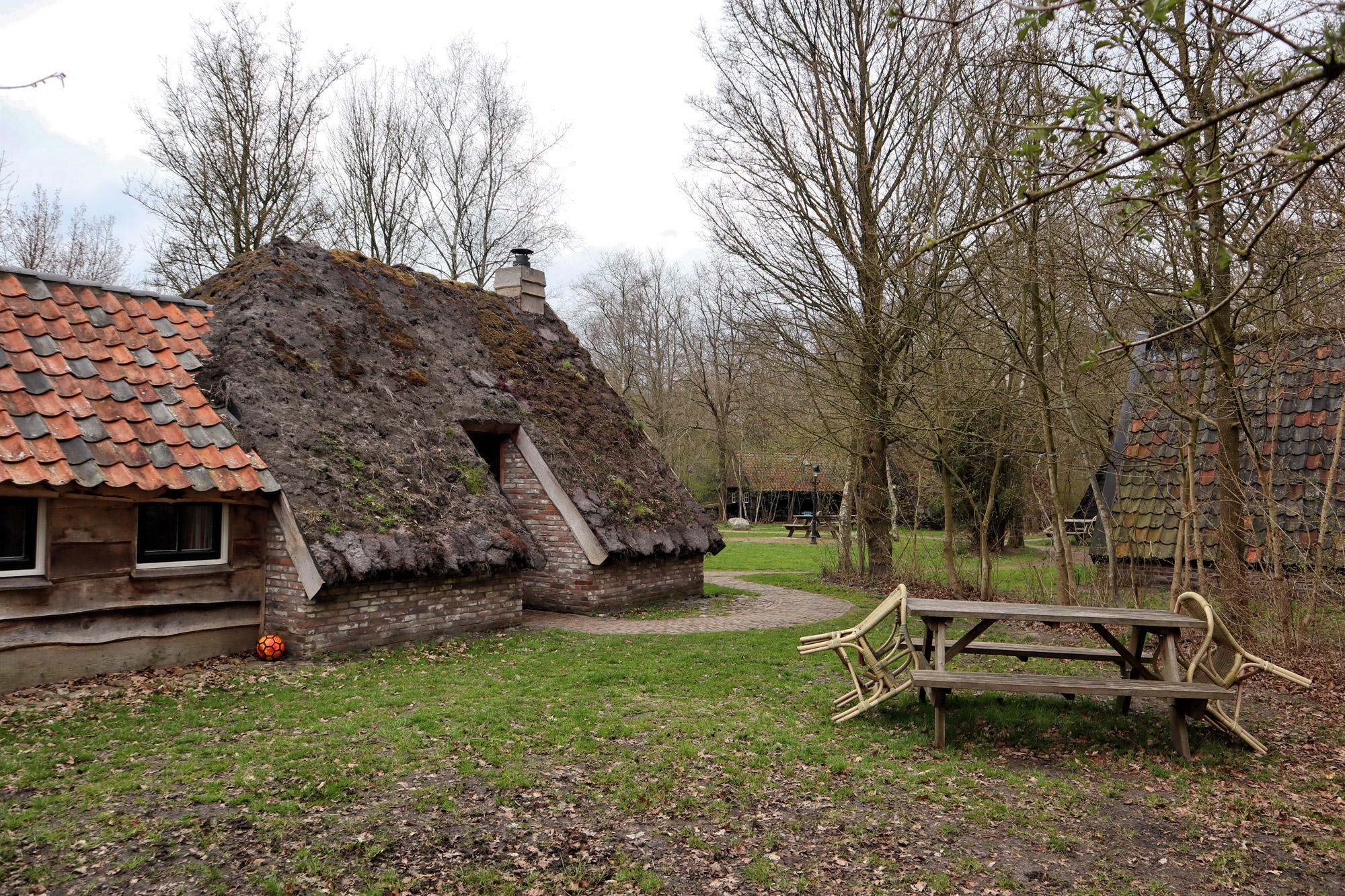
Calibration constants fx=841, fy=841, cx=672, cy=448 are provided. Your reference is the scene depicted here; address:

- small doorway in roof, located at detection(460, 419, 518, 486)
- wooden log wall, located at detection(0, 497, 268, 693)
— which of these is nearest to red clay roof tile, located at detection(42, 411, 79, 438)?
wooden log wall, located at detection(0, 497, 268, 693)

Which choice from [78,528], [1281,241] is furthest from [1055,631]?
[78,528]

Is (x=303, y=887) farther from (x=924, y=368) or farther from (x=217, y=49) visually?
(x=217, y=49)

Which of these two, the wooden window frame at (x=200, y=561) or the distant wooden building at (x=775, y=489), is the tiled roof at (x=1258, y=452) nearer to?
the wooden window frame at (x=200, y=561)

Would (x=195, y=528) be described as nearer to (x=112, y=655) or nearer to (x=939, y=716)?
(x=112, y=655)

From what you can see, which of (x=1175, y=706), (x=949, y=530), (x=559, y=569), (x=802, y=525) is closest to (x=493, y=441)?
(x=559, y=569)

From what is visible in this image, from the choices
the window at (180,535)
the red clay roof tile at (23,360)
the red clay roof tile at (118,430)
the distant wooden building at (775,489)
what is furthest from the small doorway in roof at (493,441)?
the distant wooden building at (775,489)

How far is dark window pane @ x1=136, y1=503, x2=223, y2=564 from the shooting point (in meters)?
8.30

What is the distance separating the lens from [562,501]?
12234mm

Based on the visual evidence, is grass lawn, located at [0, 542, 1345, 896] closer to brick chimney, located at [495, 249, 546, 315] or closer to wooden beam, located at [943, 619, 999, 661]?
wooden beam, located at [943, 619, 999, 661]

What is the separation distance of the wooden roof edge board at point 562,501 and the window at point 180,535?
449 centimetres

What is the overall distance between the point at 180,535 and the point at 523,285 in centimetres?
834

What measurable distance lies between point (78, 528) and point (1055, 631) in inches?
447

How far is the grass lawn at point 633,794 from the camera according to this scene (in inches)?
167

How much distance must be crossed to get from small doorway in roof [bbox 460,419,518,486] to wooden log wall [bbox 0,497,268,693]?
11.9ft
